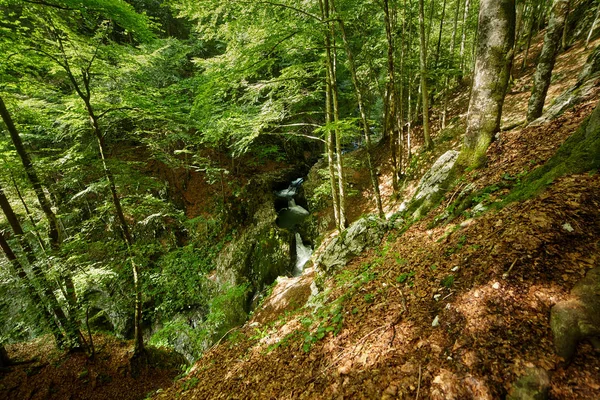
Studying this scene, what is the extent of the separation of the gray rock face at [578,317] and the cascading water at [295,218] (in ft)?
30.5

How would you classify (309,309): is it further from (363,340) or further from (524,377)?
(524,377)

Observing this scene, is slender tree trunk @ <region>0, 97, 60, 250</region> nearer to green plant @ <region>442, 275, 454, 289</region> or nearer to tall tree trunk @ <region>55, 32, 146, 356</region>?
tall tree trunk @ <region>55, 32, 146, 356</region>

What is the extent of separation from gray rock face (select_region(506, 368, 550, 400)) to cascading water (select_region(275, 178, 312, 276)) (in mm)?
9288

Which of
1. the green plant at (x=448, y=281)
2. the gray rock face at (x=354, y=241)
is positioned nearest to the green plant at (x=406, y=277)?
the green plant at (x=448, y=281)

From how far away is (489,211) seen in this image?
314cm

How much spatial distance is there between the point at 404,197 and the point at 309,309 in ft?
19.0

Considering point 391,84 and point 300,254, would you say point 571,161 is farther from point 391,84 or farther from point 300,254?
point 300,254

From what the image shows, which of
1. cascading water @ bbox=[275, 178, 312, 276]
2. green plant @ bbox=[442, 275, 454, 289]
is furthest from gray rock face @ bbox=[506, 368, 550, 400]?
cascading water @ bbox=[275, 178, 312, 276]

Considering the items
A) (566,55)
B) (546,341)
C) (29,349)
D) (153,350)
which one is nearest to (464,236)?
(546,341)

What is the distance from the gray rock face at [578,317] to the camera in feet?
4.89

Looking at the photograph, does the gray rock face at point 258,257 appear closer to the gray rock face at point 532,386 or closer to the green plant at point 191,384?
the green plant at point 191,384

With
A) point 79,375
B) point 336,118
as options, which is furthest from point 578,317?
point 79,375

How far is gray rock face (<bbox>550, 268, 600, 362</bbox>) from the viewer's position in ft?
4.89

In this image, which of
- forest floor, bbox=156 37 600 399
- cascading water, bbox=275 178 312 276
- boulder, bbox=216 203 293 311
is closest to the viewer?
forest floor, bbox=156 37 600 399
